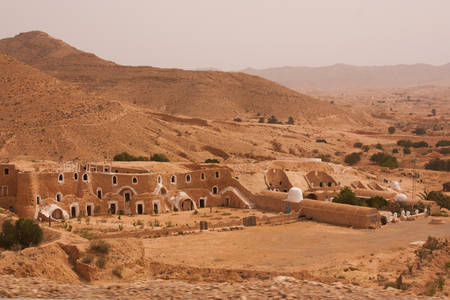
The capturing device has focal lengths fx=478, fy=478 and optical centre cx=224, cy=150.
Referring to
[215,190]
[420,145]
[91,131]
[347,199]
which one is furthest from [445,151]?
[91,131]

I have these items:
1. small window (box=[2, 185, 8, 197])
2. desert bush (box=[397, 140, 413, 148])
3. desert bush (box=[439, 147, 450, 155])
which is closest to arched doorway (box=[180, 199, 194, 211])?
small window (box=[2, 185, 8, 197])

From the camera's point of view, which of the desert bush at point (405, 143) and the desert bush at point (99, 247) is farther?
the desert bush at point (405, 143)

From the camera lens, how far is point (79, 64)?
103125 millimetres

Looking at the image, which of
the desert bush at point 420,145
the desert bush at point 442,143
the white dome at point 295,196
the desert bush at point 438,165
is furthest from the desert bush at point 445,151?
the white dome at point 295,196

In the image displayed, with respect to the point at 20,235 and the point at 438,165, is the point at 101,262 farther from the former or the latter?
the point at 438,165

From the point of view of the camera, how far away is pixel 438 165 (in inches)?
2191

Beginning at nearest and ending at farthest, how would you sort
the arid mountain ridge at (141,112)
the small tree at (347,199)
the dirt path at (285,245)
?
the dirt path at (285,245) → the small tree at (347,199) → the arid mountain ridge at (141,112)

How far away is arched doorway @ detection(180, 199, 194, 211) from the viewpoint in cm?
3569

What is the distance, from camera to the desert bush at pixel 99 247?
18453mm

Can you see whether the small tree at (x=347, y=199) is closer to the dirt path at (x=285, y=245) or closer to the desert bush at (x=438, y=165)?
the dirt path at (x=285, y=245)

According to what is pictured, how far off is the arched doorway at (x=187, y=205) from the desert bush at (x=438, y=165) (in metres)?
33.4

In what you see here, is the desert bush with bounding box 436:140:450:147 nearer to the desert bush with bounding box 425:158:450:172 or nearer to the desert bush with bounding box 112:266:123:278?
the desert bush with bounding box 425:158:450:172

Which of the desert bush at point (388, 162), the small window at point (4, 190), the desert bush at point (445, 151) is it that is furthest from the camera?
the desert bush at point (445, 151)

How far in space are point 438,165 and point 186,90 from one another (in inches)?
1991
